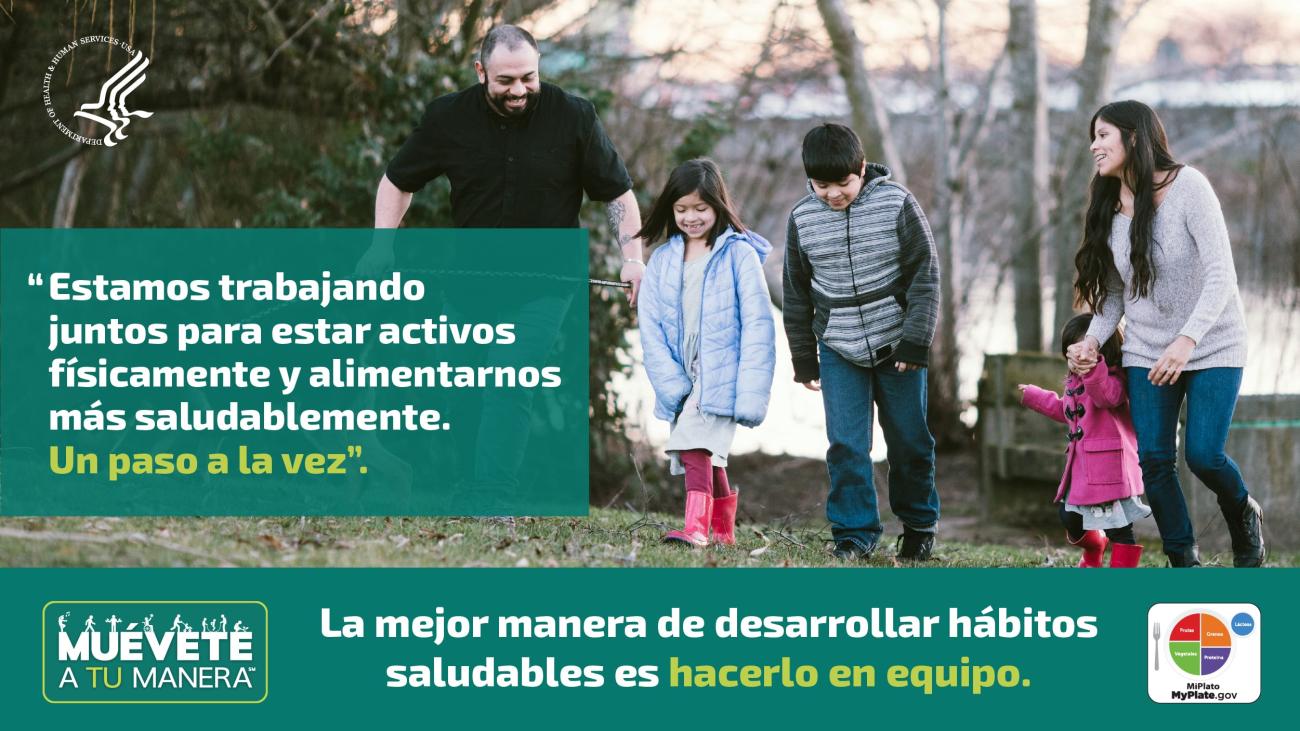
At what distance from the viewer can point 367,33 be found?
34.1ft

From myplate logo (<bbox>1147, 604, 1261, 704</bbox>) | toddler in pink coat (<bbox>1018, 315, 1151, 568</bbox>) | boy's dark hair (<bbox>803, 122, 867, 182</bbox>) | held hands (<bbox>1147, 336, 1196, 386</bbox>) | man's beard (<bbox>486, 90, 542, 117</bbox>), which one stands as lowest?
myplate logo (<bbox>1147, 604, 1261, 704</bbox>)

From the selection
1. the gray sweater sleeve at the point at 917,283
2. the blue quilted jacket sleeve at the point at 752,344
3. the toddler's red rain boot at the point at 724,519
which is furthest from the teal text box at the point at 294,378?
the gray sweater sleeve at the point at 917,283

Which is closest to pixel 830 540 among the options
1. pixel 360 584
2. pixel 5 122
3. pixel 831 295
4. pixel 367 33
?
pixel 831 295

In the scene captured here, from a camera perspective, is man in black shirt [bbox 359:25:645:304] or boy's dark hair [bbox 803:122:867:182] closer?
boy's dark hair [bbox 803:122:867:182]

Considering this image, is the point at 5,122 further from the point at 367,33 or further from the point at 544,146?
the point at 544,146

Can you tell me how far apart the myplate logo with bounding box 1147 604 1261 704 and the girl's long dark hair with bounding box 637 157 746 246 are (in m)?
2.10

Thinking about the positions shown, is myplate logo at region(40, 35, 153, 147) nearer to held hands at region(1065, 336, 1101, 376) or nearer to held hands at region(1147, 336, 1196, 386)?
held hands at region(1065, 336, 1101, 376)

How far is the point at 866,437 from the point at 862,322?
46 cm

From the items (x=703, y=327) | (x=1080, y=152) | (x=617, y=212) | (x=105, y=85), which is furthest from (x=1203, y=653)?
(x=1080, y=152)

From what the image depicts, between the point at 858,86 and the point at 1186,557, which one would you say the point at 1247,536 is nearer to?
the point at 1186,557

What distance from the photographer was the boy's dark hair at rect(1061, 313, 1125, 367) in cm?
564

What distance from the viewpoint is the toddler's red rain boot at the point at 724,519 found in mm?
5871

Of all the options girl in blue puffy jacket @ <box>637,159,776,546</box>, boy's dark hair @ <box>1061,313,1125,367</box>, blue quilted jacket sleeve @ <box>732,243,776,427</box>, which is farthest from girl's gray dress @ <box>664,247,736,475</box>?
boy's dark hair @ <box>1061,313,1125,367</box>

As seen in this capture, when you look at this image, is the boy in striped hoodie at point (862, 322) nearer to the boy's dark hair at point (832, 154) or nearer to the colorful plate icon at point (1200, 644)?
the boy's dark hair at point (832, 154)
